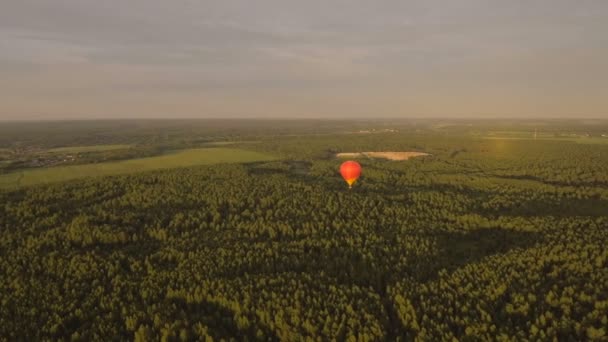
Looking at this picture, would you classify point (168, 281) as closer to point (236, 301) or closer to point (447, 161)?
point (236, 301)

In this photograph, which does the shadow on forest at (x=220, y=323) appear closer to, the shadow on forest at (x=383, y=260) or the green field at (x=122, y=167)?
the shadow on forest at (x=383, y=260)

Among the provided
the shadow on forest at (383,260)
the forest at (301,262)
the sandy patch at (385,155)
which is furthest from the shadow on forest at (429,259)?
the sandy patch at (385,155)

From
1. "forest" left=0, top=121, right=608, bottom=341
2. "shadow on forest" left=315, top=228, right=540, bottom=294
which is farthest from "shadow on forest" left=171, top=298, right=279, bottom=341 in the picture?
"shadow on forest" left=315, top=228, right=540, bottom=294

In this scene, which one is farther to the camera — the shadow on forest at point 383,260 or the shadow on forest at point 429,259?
the shadow on forest at point 383,260

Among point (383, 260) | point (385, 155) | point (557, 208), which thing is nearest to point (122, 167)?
point (383, 260)

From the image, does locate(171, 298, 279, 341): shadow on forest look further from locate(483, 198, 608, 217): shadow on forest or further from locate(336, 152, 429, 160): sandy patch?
locate(336, 152, 429, 160): sandy patch

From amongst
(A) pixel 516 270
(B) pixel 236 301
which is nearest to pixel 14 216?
(B) pixel 236 301
